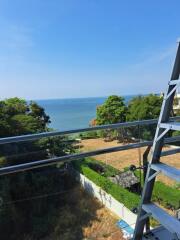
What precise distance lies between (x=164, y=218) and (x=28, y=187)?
303 centimetres

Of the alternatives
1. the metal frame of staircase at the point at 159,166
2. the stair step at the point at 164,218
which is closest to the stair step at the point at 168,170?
the metal frame of staircase at the point at 159,166

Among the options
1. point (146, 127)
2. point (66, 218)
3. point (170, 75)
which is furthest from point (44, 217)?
point (170, 75)

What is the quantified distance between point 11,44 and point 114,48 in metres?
11.9

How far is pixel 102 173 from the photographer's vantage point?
31.6 ft

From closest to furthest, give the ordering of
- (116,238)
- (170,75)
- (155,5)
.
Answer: (170,75) → (116,238) → (155,5)

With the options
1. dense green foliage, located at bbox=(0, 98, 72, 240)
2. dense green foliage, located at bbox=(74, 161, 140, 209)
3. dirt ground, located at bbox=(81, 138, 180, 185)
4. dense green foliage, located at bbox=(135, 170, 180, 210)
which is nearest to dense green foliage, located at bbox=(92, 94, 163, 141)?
dense green foliage, located at bbox=(74, 161, 140, 209)

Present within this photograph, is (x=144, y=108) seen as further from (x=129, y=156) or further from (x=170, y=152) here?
(x=170, y=152)

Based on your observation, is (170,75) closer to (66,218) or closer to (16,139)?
(16,139)

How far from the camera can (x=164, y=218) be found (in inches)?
53.9

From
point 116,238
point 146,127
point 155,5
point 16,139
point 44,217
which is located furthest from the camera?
point 155,5

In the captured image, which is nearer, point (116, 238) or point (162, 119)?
point (162, 119)

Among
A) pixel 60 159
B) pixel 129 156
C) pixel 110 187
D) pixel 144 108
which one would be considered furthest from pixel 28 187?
pixel 144 108

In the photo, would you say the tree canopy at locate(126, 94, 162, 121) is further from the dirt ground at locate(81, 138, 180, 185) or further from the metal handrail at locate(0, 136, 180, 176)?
the metal handrail at locate(0, 136, 180, 176)

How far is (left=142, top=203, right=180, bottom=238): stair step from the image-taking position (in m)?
1.29
